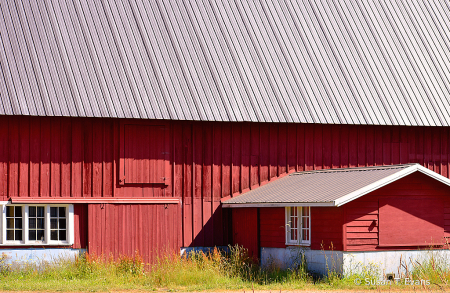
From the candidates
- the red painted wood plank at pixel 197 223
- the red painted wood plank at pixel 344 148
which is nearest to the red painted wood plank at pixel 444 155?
the red painted wood plank at pixel 344 148

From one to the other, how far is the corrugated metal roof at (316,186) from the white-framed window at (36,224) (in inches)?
197

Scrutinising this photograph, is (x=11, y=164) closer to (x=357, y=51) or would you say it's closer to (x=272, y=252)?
(x=272, y=252)

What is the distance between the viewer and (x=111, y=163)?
59.1ft

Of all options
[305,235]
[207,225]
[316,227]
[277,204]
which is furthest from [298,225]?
[207,225]

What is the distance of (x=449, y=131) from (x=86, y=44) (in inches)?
534

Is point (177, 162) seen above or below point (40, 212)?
above

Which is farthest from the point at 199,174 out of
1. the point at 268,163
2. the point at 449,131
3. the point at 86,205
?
the point at 449,131

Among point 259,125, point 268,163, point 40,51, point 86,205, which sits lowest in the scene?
point 86,205

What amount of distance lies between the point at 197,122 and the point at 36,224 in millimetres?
5883

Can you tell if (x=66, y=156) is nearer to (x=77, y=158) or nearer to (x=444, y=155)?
(x=77, y=158)

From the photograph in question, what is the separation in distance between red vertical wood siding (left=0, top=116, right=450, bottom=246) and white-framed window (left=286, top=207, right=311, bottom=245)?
275cm

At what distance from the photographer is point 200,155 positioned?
1914cm

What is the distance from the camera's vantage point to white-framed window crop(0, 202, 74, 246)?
16797mm

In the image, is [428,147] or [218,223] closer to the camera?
[218,223]
